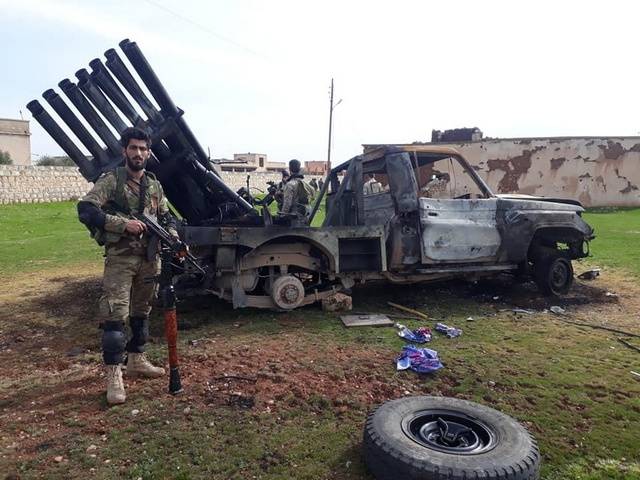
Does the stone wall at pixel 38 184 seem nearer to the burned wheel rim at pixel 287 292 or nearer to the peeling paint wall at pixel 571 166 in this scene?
the peeling paint wall at pixel 571 166

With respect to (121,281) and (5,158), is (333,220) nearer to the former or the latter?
(121,281)

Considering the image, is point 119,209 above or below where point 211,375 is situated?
above

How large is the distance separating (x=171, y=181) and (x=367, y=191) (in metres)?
2.42

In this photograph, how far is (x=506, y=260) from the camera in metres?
6.15

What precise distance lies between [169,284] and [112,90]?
92.8 inches

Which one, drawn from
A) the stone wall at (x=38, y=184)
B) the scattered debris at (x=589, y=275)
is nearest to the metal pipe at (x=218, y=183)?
the scattered debris at (x=589, y=275)

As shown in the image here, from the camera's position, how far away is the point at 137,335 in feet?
12.4

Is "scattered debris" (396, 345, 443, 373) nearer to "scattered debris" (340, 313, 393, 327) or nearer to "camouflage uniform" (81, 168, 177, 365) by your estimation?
"scattered debris" (340, 313, 393, 327)

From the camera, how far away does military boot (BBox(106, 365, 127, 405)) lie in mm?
3271

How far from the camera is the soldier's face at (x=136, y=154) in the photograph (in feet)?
11.5

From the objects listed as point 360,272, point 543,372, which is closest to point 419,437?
point 543,372

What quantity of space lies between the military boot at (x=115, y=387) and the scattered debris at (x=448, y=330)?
298 cm

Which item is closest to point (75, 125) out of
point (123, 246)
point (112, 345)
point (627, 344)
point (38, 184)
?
point (123, 246)

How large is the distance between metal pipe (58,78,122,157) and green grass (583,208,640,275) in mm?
7597
